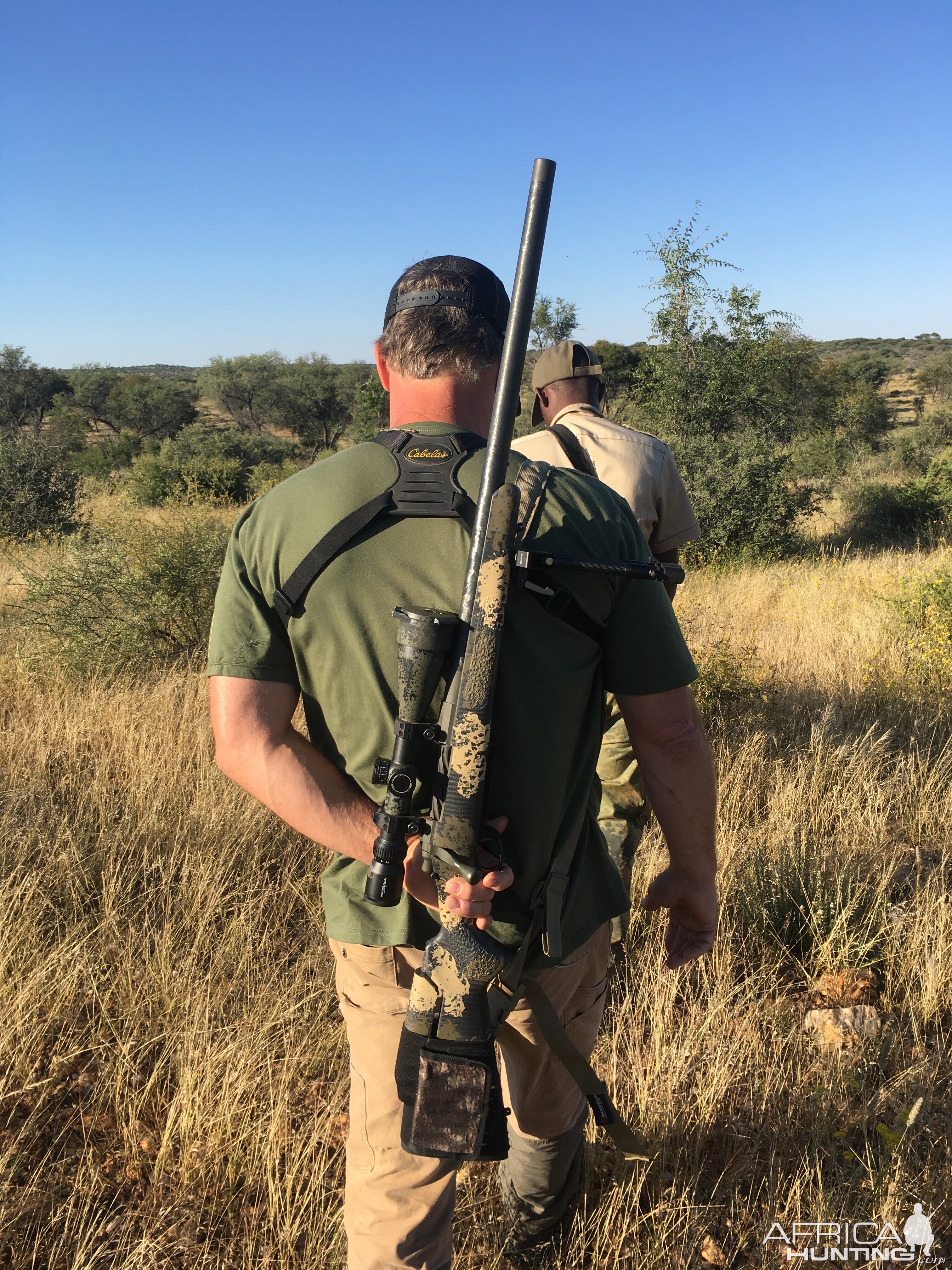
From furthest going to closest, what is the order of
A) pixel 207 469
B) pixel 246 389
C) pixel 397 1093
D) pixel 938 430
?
1. pixel 246 389
2. pixel 938 430
3. pixel 207 469
4. pixel 397 1093

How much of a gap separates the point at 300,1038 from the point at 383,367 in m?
2.03

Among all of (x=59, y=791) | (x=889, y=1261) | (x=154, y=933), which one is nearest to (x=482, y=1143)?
(x=889, y=1261)

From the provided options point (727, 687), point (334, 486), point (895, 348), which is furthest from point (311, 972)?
point (895, 348)

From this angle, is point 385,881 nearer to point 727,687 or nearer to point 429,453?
point 429,453

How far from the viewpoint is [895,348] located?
243 feet

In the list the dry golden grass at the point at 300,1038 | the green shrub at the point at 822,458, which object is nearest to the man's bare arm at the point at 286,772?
the dry golden grass at the point at 300,1038

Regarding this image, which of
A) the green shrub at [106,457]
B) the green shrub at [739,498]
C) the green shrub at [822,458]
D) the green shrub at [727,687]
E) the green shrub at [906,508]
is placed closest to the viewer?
the green shrub at [727,687]

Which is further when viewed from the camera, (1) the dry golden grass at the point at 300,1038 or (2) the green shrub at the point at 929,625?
(2) the green shrub at the point at 929,625

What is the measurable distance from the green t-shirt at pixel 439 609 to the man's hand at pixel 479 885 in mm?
105

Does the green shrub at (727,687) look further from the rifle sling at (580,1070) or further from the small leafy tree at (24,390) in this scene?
the small leafy tree at (24,390)

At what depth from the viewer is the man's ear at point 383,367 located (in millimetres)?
1495

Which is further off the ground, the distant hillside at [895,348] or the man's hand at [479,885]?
the distant hillside at [895,348]

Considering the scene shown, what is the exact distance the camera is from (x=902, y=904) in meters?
3.04

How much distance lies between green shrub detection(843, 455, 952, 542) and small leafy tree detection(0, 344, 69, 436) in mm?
37434
